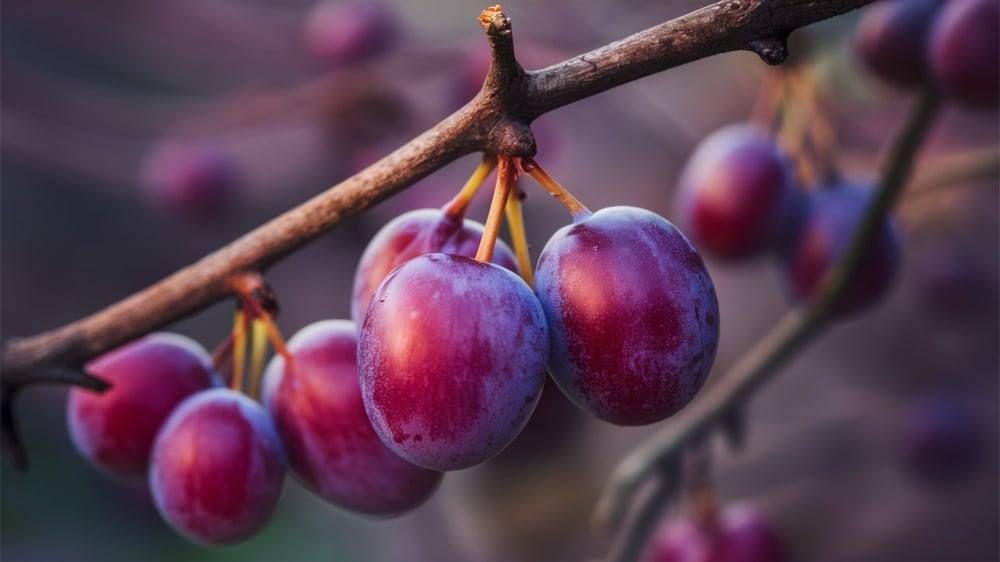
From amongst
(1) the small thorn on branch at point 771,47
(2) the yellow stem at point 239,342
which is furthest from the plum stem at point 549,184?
(2) the yellow stem at point 239,342

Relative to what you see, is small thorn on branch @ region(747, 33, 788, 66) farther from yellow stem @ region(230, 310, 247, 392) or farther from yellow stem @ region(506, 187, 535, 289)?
yellow stem @ region(230, 310, 247, 392)

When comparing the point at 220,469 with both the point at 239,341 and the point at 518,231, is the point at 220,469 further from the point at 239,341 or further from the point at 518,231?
the point at 518,231

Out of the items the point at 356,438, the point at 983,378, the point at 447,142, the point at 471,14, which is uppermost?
the point at 471,14

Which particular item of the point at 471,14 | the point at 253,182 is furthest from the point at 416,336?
the point at 471,14

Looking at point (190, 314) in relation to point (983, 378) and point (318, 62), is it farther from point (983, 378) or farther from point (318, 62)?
point (983, 378)

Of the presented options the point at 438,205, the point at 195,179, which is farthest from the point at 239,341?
the point at 195,179

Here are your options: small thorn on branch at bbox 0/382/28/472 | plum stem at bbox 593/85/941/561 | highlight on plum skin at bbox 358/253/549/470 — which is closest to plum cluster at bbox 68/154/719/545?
highlight on plum skin at bbox 358/253/549/470

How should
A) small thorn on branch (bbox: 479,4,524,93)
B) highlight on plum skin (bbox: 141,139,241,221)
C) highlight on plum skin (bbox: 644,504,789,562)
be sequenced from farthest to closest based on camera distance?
highlight on plum skin (bbox: 141,139,241,221) < highlight on plum skin (bbox: 644,504,789,562) < small thorn on branch (bbox: 479,4,524,93)
